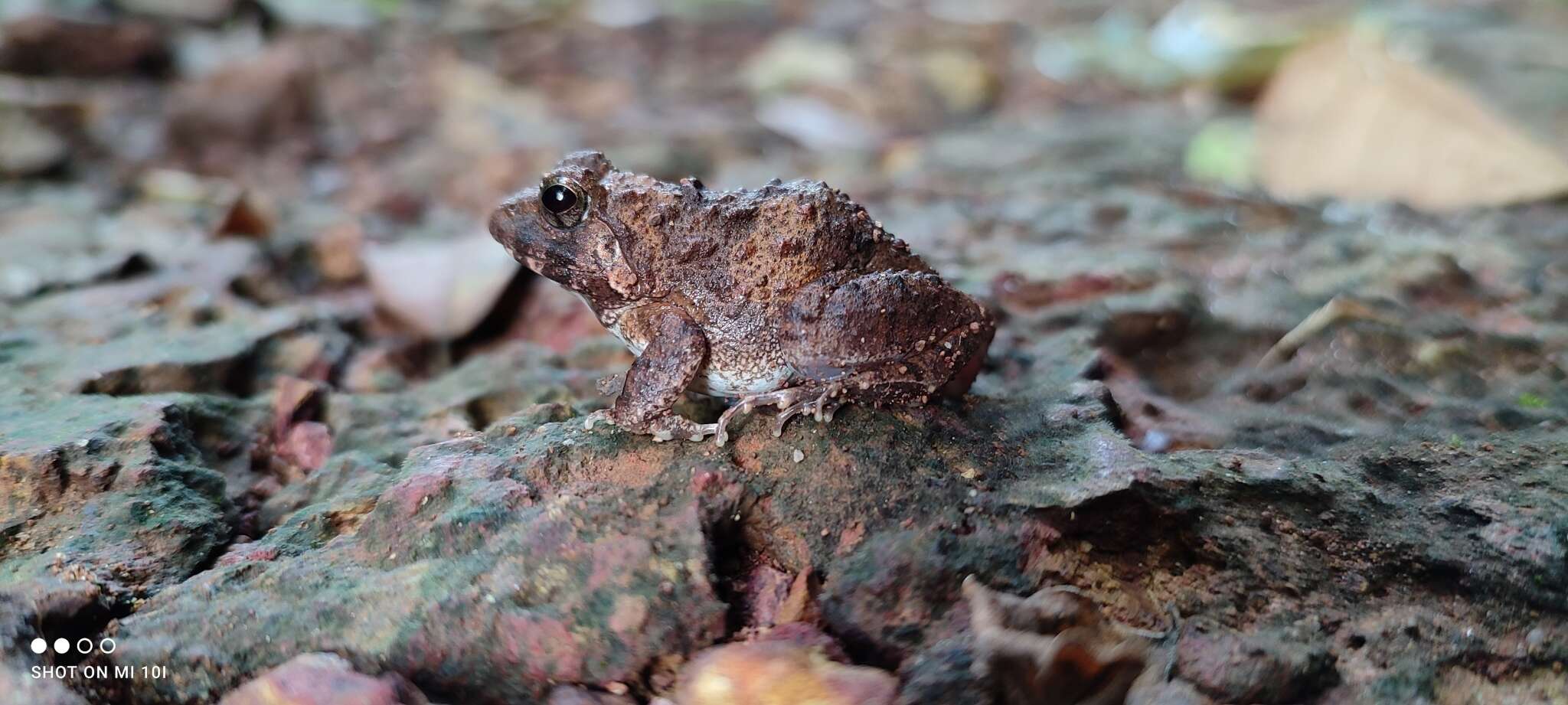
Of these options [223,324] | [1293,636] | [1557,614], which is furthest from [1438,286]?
[223,324]

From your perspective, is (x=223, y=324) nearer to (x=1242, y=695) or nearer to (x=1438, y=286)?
(x=1242, y=695)

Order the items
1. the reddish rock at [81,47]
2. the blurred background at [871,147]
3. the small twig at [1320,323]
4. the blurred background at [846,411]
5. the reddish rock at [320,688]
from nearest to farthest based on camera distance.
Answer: the reddish rock at [320,688] → the blurred background at [846,411] → the small twig at [1320,323] → the blurred background at [871,147] → the reddish rock at [81,47]

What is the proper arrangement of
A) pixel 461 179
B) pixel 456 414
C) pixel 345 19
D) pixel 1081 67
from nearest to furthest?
pixel 456 414 → pixel 461 179 → pixel 1081 67 → pixel 345 19

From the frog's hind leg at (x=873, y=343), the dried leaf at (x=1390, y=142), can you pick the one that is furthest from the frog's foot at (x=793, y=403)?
the dried leaf at (x=1390, y=142)

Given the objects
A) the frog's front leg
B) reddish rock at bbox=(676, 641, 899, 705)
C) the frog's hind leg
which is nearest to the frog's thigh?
the frog's hind leg

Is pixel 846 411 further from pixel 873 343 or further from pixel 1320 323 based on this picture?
pixel 1320 323

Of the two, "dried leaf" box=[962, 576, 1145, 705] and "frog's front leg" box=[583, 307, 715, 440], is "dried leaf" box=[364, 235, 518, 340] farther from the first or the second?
"dried leaf" box=[962, 576, 1145, 705]

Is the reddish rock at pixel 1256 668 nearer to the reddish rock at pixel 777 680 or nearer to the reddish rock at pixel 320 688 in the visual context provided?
the reddish rock at pixel 777 680
